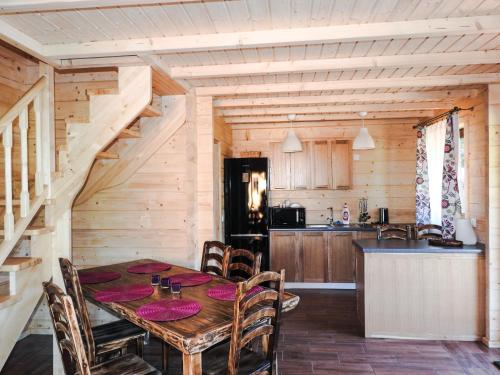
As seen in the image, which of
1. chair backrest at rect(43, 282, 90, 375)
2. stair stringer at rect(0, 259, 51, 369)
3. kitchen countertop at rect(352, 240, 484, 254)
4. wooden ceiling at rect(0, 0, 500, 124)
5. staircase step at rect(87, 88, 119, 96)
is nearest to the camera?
chair backrest at rect(43, 282, 90, 375)

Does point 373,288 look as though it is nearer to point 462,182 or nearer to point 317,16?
point 462,182

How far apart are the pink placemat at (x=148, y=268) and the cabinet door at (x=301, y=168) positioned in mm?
3042

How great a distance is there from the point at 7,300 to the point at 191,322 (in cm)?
129

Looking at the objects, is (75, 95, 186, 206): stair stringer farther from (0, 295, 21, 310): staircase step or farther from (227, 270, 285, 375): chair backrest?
(227, 270, 285, 375): chair backrest

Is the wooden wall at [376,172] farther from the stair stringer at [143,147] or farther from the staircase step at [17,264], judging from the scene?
the staircase step at [17,264]

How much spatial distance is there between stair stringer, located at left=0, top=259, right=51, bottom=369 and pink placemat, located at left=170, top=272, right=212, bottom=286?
0.95m

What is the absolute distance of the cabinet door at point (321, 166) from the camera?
5.66 meters

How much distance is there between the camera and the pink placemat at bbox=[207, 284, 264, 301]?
2.30 meters

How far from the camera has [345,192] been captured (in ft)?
19.1

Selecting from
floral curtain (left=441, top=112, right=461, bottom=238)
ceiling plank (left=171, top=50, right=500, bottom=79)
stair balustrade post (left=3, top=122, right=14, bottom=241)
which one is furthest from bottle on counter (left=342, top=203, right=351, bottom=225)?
stair balustrade post (left=3, top=122, right=14, bottom=241)

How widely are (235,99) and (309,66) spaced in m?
1.49

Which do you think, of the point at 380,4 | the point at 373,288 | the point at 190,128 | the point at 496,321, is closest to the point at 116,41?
the point at 190,128

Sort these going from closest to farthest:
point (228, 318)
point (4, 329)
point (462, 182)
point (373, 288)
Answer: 1. point (228, 318)
2. point (4, 329)
3. point (373, 288)
4. point (462, 182)

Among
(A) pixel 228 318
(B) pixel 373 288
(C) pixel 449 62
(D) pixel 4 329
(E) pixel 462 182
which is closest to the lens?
(A) pixel 228 318
